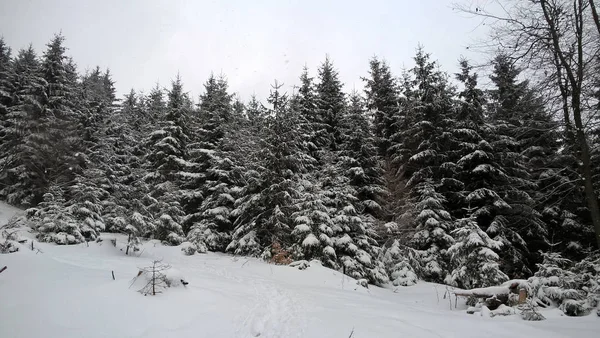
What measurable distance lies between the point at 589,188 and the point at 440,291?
6.50m

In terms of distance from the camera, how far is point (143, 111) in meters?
31.0

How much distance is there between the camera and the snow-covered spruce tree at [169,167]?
1623 centimetres

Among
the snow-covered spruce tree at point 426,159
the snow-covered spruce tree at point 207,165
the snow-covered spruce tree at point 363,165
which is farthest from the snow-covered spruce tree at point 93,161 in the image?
the snow-covered spruce tree at point 426,159

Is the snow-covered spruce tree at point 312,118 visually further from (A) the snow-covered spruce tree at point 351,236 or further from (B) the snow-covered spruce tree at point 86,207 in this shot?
(B) the snow-covered spruce tree at point 86,207

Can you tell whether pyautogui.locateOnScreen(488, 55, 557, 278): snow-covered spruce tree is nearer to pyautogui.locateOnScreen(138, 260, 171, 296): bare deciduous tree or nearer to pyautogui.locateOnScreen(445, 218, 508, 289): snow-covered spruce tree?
pyautogui.locateOnScreen(445, 218, 508, 289): snow-covered spruce tree

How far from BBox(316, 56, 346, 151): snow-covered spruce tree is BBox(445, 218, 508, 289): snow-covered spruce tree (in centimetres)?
1189

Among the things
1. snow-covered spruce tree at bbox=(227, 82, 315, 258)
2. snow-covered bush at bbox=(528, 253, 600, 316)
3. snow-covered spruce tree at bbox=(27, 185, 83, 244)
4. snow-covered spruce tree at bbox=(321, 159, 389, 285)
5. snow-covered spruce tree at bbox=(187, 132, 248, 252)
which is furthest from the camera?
snow-covered spruce tree at bbox=(187, 132, 248, 252)

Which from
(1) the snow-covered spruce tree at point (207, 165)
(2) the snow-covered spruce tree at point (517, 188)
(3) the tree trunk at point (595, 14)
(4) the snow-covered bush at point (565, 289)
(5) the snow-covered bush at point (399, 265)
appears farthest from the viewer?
(1) the snow-covered spruce tree at point (207, 165)

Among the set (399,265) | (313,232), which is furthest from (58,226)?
(399,265)

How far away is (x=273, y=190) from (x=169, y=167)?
27.8 feet

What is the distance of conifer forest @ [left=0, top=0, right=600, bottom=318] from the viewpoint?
29.0ft

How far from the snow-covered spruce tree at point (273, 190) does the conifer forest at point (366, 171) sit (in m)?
0.07

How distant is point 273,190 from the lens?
1498cm

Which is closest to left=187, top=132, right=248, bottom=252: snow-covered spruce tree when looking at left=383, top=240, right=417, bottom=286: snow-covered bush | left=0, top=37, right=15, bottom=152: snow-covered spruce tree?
left=383, top=240, right=417, bottom=286: snow-covered bush
